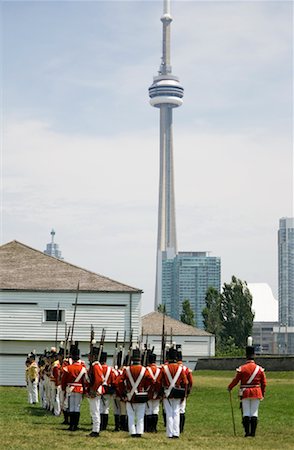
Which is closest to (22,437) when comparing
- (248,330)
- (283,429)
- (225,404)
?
(283,429)

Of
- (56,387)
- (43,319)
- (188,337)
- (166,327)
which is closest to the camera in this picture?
(56,387)

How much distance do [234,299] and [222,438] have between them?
85829 mm

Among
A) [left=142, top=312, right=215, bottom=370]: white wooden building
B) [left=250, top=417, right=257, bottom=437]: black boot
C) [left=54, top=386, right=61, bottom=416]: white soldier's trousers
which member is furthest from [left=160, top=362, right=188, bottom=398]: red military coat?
[left=142, top=312, right=215, bottom=370]: white wooden building

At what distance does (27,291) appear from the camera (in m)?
46.1

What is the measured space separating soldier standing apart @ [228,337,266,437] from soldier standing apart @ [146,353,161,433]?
5.14 ft

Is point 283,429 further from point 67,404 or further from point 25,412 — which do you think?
point 25,412

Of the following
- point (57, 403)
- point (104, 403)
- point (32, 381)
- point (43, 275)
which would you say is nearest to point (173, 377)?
point (104, 403)

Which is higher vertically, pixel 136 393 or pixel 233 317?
pixel 233 317

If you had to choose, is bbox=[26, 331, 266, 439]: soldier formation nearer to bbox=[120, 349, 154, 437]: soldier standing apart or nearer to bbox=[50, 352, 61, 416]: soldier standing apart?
bbox=[120, 349, 154, 437]: soldier standing apart

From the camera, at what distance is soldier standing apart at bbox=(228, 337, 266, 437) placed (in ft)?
65.9

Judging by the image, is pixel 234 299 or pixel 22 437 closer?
pixel 22 437

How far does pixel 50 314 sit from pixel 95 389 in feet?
83.9

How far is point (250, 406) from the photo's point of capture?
20172 millimetres

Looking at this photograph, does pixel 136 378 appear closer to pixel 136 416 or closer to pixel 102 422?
pixel 136 416
